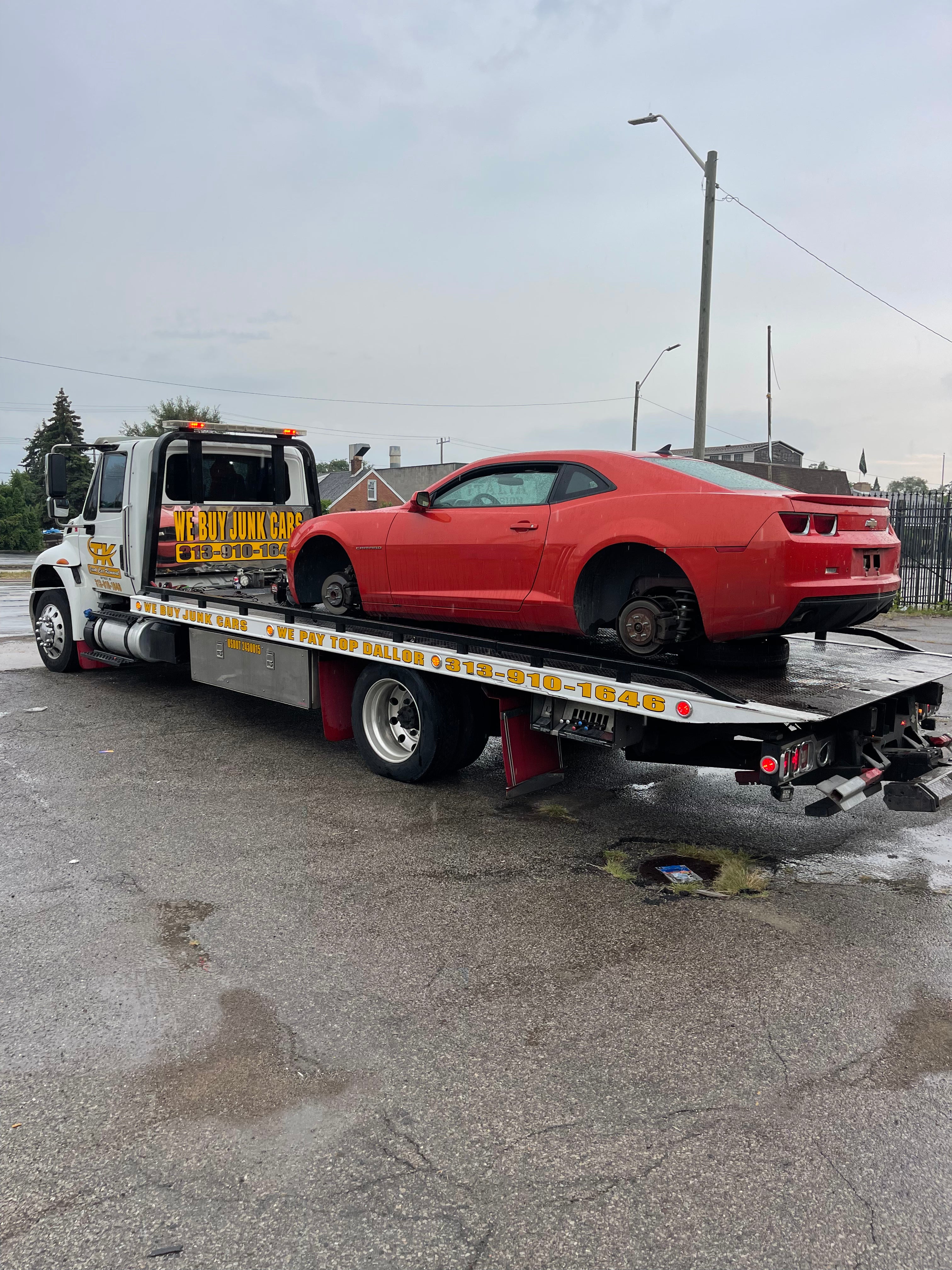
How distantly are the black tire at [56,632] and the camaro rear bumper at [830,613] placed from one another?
8.24 meters

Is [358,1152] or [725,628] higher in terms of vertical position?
[725,628]

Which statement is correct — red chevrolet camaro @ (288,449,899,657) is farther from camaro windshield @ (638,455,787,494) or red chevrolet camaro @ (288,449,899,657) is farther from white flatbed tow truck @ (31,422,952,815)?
white flatbed tow truck @ (31,422,952,815)

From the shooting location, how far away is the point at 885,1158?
2777 millimetres

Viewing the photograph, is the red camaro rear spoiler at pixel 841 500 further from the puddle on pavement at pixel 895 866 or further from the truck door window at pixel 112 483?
the truck door window at pixel 112 483

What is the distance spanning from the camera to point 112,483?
31.5 feet

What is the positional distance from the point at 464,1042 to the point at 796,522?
2.99 metres

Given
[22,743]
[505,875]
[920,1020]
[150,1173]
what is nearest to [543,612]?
[505,875]

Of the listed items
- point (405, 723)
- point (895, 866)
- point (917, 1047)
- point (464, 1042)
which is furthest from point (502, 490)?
point (917, 1047)

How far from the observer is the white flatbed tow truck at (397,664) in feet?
16.1

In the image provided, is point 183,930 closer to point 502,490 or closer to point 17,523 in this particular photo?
point 502,490

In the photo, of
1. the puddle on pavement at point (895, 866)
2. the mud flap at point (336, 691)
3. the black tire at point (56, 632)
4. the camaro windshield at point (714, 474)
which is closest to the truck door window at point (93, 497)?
the black tire at point (56, 632)

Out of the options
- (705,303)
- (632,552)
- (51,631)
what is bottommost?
(51,631)

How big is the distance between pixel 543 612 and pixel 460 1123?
3.19m

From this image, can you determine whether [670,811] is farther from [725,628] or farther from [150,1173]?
[150,1173]
